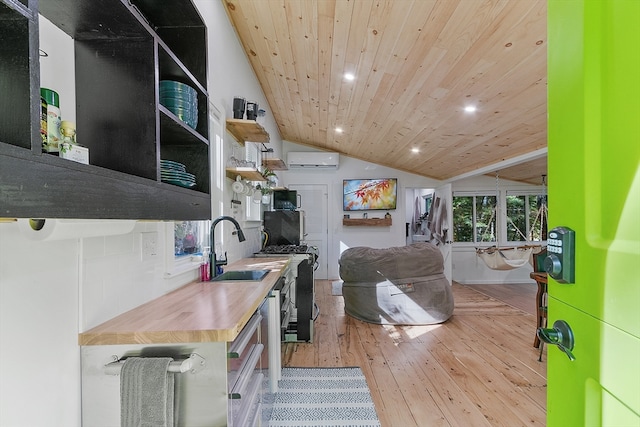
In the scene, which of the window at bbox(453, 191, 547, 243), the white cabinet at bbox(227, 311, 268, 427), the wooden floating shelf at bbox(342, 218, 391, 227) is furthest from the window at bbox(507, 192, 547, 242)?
the white cabinet at bbox(227, 311, 268, 427)

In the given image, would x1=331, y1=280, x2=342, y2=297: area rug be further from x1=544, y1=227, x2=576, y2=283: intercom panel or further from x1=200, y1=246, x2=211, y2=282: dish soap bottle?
x1=544, y1=227, x2=576, y2=283: intercom panel

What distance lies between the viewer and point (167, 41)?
142cm

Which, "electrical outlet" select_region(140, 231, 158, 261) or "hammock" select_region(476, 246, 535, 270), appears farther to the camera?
"hammock" select_region(476, 246, 535, 270)

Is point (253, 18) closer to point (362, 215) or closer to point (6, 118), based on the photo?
point (6, 118)

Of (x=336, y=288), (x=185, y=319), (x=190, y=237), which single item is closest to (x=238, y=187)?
(x=190, y=237)

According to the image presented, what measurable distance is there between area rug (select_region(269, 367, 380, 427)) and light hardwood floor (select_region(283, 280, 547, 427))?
99mm

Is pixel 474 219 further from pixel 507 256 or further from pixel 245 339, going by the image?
pixel 245 339

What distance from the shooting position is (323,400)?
86.6 inches

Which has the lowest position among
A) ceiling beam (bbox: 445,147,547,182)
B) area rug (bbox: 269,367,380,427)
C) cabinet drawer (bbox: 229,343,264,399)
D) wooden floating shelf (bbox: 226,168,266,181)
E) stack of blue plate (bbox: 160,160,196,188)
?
area rug (bbox: 269,367,380,427)

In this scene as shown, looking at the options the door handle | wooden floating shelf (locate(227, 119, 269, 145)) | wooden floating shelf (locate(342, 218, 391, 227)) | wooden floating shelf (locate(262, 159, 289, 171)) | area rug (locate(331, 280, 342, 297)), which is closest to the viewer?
the door handle

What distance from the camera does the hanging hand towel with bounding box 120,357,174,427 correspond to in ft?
3.06

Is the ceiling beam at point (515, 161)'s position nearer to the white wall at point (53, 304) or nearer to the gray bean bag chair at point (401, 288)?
the gray bean bag chair at point (401, 288)

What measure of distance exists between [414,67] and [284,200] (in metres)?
3.08

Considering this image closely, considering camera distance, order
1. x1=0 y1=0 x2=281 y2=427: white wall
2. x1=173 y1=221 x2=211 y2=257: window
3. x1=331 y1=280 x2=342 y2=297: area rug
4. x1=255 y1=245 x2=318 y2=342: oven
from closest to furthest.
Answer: x1=0 y1=0 x2=281 y2=427: white wall < x1=173 y1=221 x2=211 y2=257: window < x1=255 y1=245 x2=318 y2=342: oven < x1=331 y1=280 x2=342 y2=297: area rug
